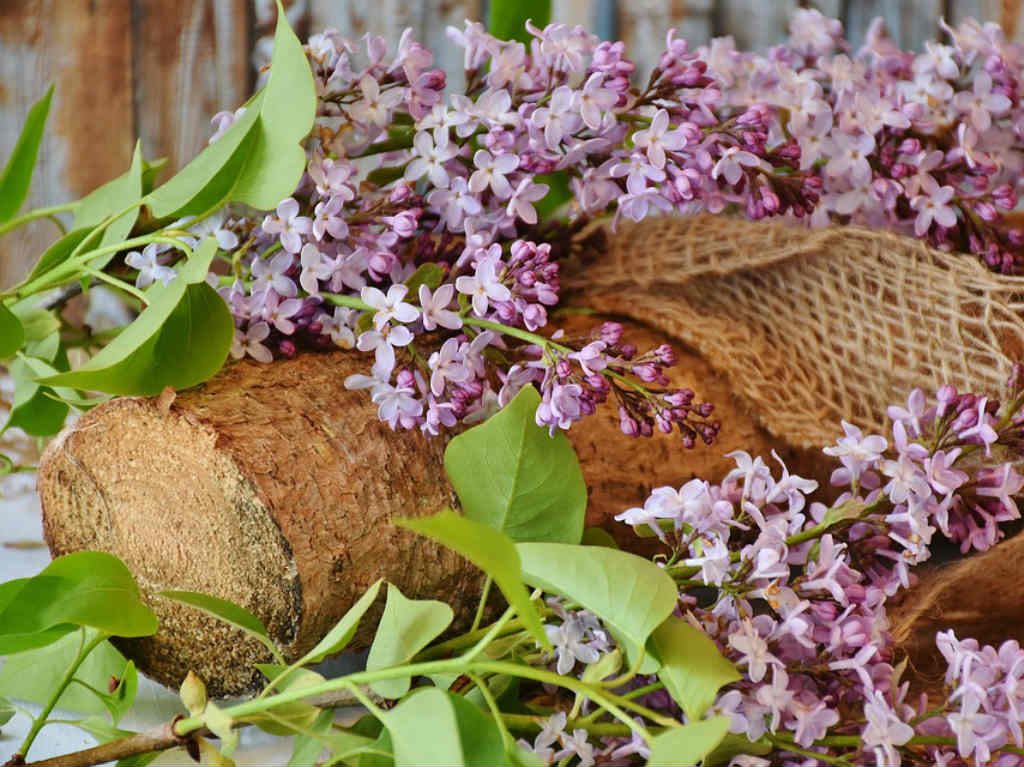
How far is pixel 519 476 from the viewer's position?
0.47 m

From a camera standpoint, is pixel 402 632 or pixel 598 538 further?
pixel 598 538

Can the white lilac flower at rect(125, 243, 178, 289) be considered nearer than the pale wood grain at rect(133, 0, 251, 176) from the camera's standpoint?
Yes

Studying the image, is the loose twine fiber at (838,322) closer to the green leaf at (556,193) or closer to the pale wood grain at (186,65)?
the green leaf at (556,193)

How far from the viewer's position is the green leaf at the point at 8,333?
1.77 ft

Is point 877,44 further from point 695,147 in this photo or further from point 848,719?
point 848,719

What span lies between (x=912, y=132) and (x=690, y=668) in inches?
17.3

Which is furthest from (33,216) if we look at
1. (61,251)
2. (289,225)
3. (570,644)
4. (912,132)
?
(912,132)

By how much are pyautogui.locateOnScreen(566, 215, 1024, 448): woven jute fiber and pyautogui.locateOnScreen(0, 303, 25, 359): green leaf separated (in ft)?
0.99

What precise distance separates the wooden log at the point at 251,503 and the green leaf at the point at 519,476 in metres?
0.08

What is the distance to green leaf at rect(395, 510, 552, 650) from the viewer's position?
0.34 m

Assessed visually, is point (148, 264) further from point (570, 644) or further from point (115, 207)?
point (570, 644)

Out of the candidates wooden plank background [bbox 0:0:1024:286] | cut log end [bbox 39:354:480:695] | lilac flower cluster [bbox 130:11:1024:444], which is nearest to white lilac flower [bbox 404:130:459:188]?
lilac flower cluster [bbox 130:11:1024:444]

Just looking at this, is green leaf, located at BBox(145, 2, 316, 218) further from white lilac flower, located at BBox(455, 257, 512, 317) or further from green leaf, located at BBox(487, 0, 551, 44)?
green leaf, located at BBox(487, 0, 551, 44)

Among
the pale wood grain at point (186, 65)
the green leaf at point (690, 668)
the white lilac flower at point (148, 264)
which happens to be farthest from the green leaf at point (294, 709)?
the pale wood grain at point (186, 65)
